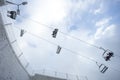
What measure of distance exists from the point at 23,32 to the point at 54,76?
16.3m

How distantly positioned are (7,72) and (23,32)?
439 cm

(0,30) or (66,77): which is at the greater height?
Result: (0,30)

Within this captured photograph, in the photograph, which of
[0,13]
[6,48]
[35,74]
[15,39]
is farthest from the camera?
[35,74]

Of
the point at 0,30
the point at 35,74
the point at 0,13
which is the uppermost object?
the point at 0,13

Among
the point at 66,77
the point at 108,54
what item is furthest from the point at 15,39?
the point at 66,77

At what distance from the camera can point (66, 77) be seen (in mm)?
29578

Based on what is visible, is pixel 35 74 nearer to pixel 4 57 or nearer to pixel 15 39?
pixel 15 39

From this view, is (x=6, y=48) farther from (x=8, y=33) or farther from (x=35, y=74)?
(x=35, y=74)

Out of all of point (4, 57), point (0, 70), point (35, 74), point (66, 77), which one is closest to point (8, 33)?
point (4, 57)

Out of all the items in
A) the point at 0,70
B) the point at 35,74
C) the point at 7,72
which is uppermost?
the point at 0,70

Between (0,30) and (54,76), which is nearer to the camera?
(0,30)

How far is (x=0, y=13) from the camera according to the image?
1232cm

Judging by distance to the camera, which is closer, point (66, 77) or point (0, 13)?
point (0, 13)

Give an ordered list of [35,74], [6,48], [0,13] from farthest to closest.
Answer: [35,74]
[6,48]
[0,13]
